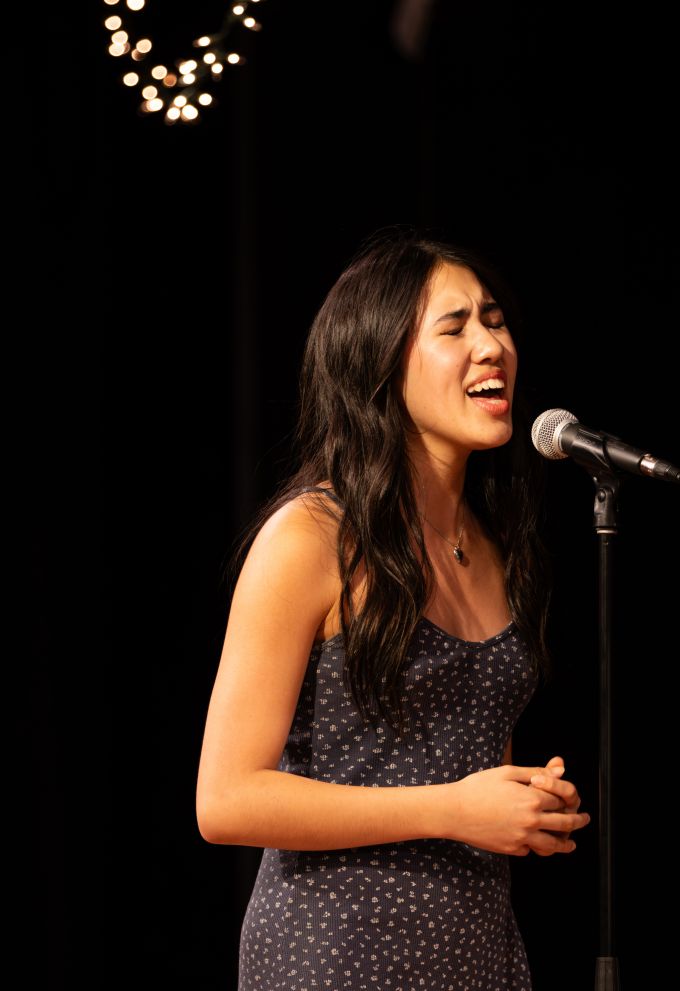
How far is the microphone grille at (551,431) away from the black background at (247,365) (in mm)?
916

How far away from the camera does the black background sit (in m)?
2.45

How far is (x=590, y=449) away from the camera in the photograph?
139cm

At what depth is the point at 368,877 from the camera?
4.89 feet

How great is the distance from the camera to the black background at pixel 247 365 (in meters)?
2.45

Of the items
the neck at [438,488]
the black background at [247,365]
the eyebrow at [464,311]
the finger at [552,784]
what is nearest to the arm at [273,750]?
the finger at [552,784]

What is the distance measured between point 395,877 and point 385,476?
547 millimetres

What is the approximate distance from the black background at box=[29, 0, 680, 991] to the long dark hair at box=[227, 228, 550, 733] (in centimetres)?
51

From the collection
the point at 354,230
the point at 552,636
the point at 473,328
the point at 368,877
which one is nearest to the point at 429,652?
the point at 368,877

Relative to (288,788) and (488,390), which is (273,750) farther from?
(488,390)

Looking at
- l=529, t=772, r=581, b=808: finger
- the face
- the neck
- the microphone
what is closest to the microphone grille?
the microphone

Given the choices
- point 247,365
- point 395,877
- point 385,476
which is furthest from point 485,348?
point 247,365

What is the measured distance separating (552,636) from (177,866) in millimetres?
1026

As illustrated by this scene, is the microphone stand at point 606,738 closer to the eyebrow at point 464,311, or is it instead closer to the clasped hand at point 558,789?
the clasped hand at point 558,789

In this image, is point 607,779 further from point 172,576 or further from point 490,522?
point 172,576
